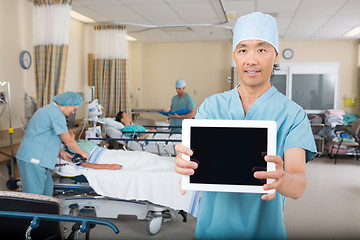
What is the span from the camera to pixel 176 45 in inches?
340

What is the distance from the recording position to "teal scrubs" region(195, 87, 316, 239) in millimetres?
1102

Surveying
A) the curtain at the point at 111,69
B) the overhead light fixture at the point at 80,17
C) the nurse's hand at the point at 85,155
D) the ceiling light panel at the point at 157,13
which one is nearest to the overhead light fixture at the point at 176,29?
the ceiling light panel at the point at 157,13

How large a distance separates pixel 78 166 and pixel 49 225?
163cm

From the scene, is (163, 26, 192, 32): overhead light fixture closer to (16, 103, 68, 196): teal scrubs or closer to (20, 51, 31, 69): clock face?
(20, 51, 31, 69): clock face

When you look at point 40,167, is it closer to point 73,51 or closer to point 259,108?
point 259,108

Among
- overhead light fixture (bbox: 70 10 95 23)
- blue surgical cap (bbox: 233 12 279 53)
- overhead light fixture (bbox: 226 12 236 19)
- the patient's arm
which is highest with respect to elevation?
overhead light fixture (bbox: 70 10 95 23)

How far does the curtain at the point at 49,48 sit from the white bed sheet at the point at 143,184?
1327 mm

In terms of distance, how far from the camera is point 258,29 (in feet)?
3.43

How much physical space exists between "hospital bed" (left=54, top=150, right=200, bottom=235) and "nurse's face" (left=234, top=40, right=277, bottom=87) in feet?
6.56

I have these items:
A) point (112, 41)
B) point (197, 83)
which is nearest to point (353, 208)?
point (112, 41)

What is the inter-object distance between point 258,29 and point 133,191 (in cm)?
231

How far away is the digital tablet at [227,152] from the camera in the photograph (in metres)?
0.90

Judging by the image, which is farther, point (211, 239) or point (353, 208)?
point (353, 208)

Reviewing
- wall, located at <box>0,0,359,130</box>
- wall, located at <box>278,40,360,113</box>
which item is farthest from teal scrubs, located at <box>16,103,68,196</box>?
wall, located at <box>278,40,360,113</box>
